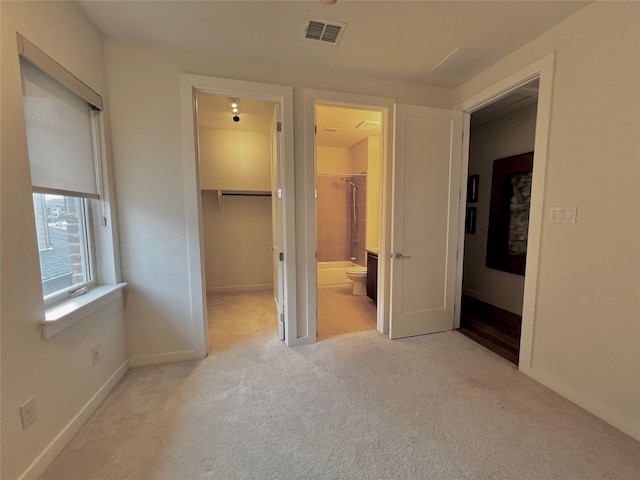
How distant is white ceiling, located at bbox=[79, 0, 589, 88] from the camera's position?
1657 millimetres

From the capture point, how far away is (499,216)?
138 inches

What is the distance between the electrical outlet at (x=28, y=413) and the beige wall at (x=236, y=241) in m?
3.00

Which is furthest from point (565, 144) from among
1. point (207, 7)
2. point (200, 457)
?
point (200, 457)

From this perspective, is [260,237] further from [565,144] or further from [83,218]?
[565,144]

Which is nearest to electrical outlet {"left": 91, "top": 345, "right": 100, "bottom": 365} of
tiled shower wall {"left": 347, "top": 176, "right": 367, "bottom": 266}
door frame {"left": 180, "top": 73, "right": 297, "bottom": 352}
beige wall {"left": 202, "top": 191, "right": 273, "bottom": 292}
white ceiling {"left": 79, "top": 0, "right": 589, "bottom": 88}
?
door frame {"left": 180, "top": 73, "right": 297, "bottom": 352}

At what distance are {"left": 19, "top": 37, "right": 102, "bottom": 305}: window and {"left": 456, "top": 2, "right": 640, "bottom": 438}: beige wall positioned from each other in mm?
3223

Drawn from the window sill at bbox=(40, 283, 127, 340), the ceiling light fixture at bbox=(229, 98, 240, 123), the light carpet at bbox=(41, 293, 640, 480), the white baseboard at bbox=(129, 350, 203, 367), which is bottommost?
the light carpet at bbox=(41, 293, 640, 480)

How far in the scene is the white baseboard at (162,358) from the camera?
7.29ft

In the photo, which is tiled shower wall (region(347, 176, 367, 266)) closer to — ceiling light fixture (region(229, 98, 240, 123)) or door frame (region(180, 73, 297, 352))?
ceiling light fixture (region(229, 98, 240, 123))

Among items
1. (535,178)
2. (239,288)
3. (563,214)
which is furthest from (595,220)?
(239,288)

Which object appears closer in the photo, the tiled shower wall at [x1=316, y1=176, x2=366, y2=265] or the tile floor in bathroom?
the tile floor in bathroom

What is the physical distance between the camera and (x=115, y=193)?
80.8 inches

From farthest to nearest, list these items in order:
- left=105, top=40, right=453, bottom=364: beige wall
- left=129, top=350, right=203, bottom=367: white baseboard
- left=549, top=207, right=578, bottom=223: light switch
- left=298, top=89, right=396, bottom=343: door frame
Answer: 1. left=298, top=89, right=396, bottom=343: door frame
2. left=129, top=350, right=203, bottom=367: white baseboard
3. left=105, top=40, right=453, bottom=364: beige wall
4. left=549, top=207, right=578, bottom=223: light switch

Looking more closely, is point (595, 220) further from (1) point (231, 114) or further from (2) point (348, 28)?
(1) point (231, 114)
